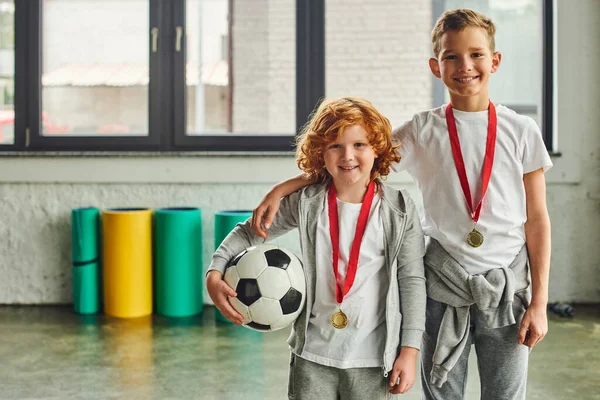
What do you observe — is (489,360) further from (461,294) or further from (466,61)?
(466,61)

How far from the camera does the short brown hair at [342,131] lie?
157 centimetres

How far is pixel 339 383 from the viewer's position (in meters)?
1.58

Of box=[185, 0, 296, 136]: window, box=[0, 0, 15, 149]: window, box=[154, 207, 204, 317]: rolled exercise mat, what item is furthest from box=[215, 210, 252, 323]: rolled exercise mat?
box=[0, 0, 15, 149]: window

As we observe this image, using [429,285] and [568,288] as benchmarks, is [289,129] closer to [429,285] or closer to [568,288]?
[568,288]

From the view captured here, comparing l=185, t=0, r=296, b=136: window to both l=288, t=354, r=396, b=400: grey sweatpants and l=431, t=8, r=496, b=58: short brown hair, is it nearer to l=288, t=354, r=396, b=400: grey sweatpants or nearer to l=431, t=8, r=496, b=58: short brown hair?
l=431, t=8, r=496, b=58: short brown hair

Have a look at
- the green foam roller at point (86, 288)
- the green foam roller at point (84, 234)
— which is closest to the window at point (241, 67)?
the green foam roller at point (84, 234)

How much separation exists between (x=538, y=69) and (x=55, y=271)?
11.0 feet

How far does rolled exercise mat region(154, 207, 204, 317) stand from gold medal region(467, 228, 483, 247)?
2505 millimetres

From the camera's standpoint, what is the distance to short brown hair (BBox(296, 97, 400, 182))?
157cm

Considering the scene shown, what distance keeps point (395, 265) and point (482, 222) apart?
0.84ft

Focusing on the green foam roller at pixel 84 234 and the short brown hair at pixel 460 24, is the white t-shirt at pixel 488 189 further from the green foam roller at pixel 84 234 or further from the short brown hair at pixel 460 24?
the green foam roller at pixel 84 234

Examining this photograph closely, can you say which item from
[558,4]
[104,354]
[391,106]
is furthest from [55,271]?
[558,4]

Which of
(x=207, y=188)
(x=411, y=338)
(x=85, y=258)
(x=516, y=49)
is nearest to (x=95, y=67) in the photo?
(x=207, y=188)

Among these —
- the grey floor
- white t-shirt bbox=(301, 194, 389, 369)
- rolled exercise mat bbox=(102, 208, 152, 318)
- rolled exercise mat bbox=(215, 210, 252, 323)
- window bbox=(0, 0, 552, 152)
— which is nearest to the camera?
white t-shirt bbox=(301, 194, 389, 369)
